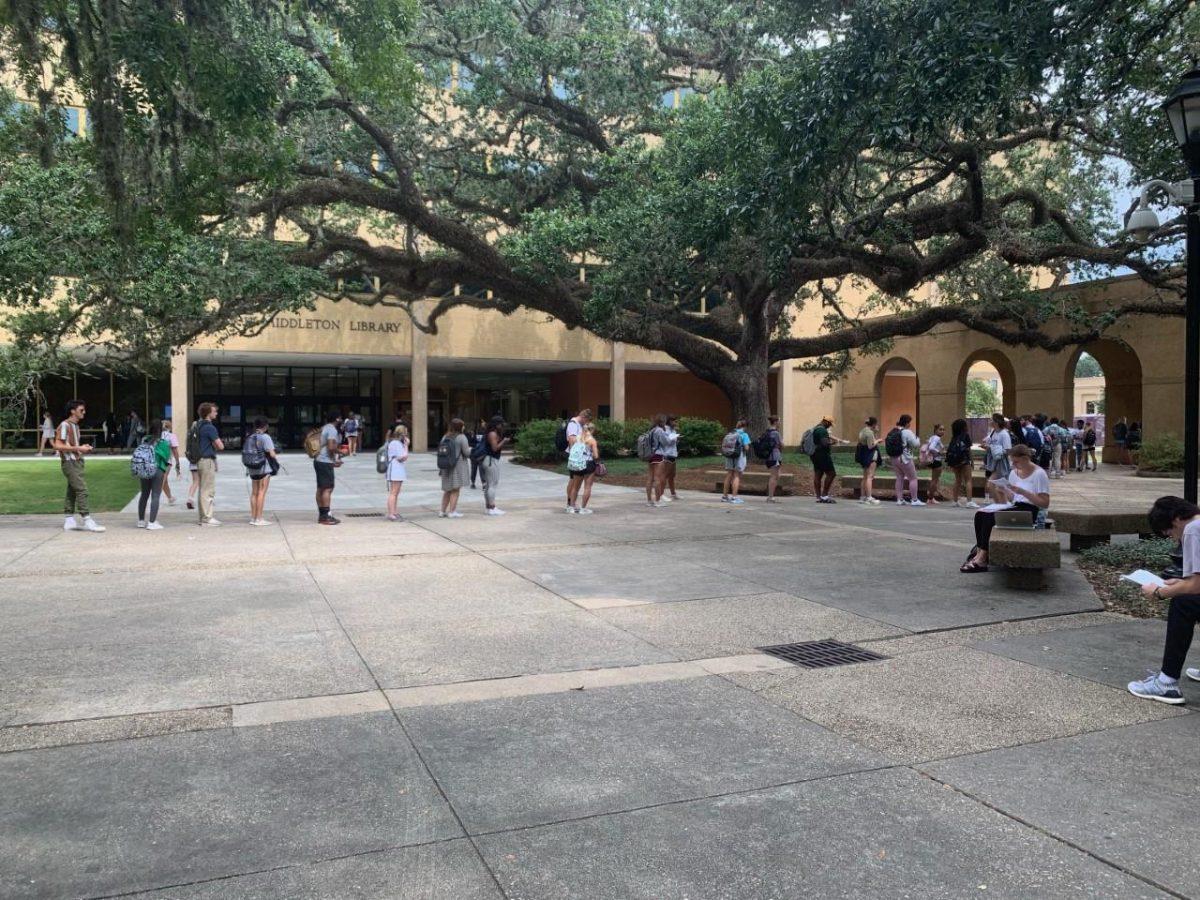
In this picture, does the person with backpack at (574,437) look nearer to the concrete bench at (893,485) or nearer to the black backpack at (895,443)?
the black backpack at (895,443)

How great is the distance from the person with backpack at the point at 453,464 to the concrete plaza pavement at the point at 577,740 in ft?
16.0

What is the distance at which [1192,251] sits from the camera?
7.84 metres

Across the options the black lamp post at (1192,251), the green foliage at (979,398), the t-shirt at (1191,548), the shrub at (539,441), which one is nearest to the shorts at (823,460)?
the black lamp post at (1192,251)

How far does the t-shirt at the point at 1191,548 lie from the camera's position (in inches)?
187

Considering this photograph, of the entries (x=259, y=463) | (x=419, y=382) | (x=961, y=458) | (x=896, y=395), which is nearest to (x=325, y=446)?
(x=259, y=463)

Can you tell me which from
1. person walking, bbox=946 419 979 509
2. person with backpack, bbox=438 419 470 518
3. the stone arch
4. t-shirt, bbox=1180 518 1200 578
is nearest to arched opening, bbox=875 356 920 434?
the stone arch

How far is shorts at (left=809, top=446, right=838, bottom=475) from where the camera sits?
16047mm

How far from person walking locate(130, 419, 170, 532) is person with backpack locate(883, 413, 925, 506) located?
11794mm

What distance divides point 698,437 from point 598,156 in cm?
1018

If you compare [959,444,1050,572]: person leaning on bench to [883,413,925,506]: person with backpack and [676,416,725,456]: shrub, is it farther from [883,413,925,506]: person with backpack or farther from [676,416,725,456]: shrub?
[676,416,725,456]: shrub

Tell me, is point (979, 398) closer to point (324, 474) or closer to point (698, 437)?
point (698, 437)

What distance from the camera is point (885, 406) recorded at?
45.5m

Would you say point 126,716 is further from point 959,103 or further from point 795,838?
point 959,103

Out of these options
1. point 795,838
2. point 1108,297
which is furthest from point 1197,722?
point 1108,297
